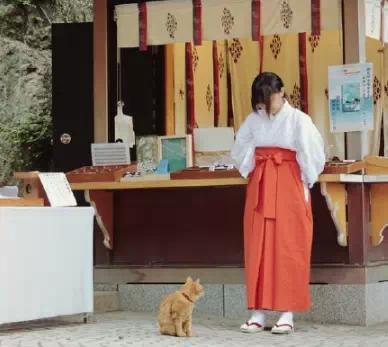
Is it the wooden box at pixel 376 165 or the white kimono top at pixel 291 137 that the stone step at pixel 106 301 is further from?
the wooden box at pixel 376 165

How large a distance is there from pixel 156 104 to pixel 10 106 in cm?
647

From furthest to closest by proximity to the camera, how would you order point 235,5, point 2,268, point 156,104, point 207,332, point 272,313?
point 156,104 < point 235,5 < point 272,313 < point 207,332 < point 2,268

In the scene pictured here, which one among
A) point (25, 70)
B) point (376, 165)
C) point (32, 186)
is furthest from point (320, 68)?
point (25, 70)

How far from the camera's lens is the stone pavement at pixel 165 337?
6391 millimetres

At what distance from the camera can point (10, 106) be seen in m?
15.3

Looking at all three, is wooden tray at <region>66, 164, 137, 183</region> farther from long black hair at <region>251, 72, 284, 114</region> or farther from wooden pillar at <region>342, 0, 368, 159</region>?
wooden pillar at <region>342, 0, 368, 159</region>

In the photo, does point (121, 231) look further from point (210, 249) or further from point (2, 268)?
point (2, 268)

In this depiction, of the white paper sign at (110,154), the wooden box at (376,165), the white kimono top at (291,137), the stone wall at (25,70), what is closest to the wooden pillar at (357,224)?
the wooden box at (376,165)

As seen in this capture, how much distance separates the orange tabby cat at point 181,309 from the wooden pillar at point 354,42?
2.15 meters

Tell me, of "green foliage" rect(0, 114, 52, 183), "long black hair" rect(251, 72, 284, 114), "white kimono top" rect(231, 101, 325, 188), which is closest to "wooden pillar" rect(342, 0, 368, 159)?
"white kimono top" rect(231, 101, 325, 188)

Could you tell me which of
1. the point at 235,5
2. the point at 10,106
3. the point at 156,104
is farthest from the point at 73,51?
the point at 10,106

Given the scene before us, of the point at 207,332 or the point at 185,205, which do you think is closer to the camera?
the point at 207,332

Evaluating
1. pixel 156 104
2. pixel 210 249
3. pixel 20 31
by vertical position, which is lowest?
pixel 210 249

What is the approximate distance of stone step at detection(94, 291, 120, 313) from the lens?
839cm
